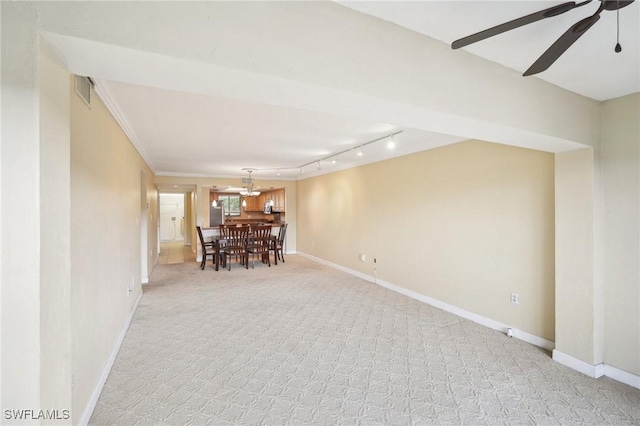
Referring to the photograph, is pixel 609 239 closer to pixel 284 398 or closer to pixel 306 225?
pixel 284 398

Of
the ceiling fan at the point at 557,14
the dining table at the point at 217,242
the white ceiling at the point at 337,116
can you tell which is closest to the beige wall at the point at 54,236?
the white ceiling at the point at 337,116

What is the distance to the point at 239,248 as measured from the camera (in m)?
6.83

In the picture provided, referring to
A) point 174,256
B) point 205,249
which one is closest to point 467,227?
point 205,249

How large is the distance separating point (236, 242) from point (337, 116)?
462 cm

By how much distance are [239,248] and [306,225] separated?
2.08 metres

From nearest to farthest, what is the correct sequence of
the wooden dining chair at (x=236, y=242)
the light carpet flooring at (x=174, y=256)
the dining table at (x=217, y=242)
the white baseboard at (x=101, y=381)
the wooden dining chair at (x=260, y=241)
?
the white baseboard at (x=101, y=381)
the dining table at (x=217, y=242)
the wooden dining chair at (x=236, y=242)
the wooden dining chair at (x=260, y=241)
the light carpet flooring at (x=174, y=256)

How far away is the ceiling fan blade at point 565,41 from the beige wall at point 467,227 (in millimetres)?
1892

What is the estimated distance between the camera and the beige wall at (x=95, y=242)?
1.80m

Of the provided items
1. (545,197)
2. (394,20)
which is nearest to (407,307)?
(545,197)

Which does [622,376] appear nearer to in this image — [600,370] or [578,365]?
[600,370]

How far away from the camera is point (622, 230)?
243cm

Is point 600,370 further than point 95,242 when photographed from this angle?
Yes

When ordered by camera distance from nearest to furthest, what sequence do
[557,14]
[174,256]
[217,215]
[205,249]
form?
[557,14]
[205,249]
[174,256]
[217,215]

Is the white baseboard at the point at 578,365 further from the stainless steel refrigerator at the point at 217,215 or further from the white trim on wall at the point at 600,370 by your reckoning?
the stainless steel refrigerator at the point at 217,215
